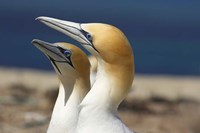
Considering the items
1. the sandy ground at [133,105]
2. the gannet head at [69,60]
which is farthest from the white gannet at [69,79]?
the sandy ground at [133,105]

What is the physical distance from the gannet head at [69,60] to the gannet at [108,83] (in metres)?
1.08

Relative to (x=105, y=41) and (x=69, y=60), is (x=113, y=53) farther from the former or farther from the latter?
(x=69, y=60)

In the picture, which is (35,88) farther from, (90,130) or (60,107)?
(90,130)

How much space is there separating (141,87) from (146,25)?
114933mm

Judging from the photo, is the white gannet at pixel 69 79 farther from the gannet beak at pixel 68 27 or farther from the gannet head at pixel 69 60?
the gannet beak at pixel 68 27

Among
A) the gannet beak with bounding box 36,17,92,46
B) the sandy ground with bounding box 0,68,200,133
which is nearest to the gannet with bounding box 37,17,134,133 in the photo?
the gannet beak with bounding box 36,17,92,46

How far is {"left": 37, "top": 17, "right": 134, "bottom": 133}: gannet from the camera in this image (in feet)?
23.8

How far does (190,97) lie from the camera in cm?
1728

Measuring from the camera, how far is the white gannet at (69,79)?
838 cm

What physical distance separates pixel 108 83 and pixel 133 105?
865 cm

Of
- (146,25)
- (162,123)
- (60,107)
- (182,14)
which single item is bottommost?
(182,14)

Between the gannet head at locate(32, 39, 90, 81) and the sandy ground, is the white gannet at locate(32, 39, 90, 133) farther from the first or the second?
the sandy ground

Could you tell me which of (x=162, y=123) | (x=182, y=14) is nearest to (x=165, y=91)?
(x=162, y=123)

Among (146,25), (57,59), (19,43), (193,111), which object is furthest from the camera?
(146,25)
